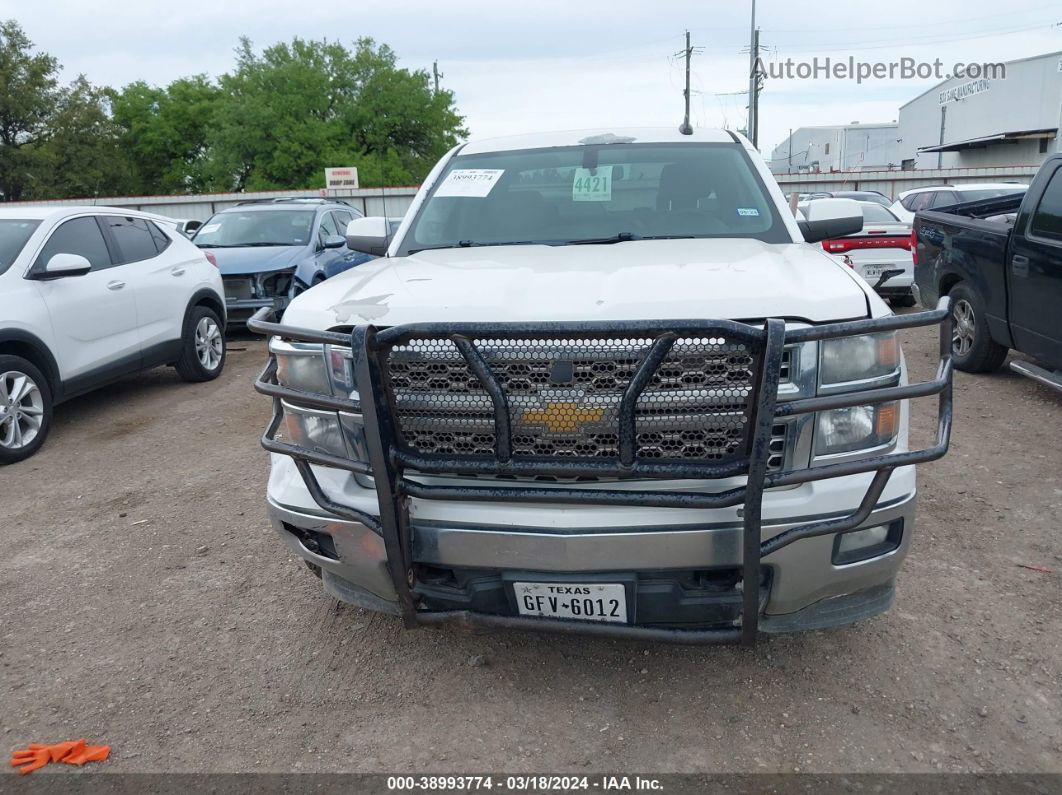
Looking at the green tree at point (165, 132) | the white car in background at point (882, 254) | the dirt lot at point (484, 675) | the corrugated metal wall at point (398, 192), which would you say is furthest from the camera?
the green tree at point (165, 132)

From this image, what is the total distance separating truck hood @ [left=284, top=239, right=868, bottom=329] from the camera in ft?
7.79

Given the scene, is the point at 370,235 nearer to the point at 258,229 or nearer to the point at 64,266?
the point at 64,266

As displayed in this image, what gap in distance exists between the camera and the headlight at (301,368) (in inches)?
102

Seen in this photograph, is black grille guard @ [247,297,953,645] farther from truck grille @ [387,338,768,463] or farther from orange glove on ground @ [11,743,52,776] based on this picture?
orange glove on ground @ [11,743,52,776]

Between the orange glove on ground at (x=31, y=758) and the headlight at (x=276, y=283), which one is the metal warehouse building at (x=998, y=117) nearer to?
the headlight at (x=276, y=283)

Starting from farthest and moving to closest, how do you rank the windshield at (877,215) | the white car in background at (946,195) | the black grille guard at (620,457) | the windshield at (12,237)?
1. the white car in background at (946,195)
2. the windshield at (877,215)
3. the windshield at (12,237)
4. the black grille guard at (620,457)

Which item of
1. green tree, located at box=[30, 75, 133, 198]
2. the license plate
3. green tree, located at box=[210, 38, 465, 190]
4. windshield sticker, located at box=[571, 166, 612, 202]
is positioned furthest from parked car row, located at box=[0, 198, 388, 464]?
green tree, located at box=[30, 75, 133, 198]

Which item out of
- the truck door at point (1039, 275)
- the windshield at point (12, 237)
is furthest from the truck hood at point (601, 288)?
the windshield at point (12, 237)

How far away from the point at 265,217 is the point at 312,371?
9.46 m

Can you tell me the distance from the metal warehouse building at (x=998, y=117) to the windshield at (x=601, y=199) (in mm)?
41291

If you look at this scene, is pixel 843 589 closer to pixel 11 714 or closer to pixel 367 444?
pixel 367 444

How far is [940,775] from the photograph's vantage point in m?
2.41

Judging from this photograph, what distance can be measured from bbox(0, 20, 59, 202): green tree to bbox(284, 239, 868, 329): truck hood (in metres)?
53.0

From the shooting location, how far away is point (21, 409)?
571 centimetres
